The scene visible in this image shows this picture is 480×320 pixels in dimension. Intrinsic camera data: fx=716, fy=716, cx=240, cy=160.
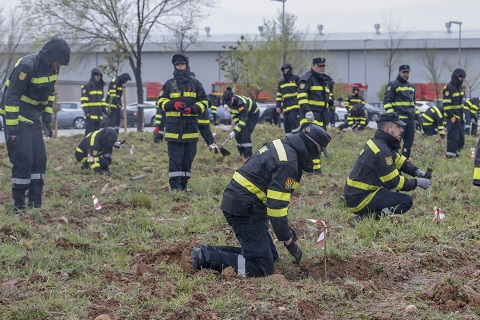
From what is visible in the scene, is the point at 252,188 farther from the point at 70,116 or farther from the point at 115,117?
the point at 70,116

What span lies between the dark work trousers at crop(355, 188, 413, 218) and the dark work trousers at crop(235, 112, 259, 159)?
676cm

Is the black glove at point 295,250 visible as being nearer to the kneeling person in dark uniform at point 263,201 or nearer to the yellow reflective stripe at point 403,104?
the kneeling person in dark uniform at point 263,201

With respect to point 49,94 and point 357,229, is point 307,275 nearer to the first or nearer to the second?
point 357,229

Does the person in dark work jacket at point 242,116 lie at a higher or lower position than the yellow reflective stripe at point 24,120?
lower

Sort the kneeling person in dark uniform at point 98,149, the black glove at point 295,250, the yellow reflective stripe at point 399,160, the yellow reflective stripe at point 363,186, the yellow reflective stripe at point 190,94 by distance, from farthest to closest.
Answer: the kneeling person in dark uniform at point 98,149 → the yellow reflective stripe at point 190,94 → the yellow reflective stripe at point 399,160 → the yellow reflective stripe at point 363,186 → the black glove at point 295,250

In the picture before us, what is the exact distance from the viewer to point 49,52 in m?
9.10

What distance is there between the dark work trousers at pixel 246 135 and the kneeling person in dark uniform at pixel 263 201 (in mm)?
8500

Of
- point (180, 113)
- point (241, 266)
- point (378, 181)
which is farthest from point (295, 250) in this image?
point (180, 113)

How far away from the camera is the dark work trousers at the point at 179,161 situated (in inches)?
432

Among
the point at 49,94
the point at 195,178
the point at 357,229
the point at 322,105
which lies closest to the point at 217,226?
the point at 357,229

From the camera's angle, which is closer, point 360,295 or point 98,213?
point 360,295

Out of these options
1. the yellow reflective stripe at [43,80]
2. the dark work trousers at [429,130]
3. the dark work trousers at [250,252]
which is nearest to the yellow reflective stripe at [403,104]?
the yellow reflective stripe at [43,80]

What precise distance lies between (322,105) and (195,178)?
2.67 meters

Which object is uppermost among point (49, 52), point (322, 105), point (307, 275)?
point (49, 52)
